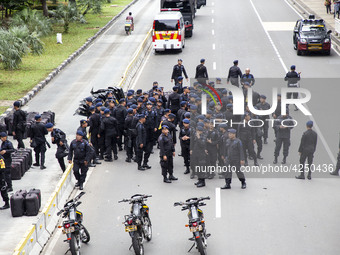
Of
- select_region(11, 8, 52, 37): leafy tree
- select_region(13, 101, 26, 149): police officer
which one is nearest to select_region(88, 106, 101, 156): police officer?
select_region(13, 101, 26, 149): police officer

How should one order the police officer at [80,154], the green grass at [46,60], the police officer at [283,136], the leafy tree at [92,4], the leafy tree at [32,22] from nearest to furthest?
the police officer at [80,154], the police officer at [283,136], the green grass at [46,60], the leafy tree at [32,22], the leafy tree at [92,4]

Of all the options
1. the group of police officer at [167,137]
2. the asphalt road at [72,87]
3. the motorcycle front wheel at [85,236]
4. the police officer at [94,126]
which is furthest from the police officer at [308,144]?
the asphalt road at [72,87]

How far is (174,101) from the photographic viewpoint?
74.2 feet

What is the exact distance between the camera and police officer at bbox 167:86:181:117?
22.6 m

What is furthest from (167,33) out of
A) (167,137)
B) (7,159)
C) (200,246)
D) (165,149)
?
(200,246)

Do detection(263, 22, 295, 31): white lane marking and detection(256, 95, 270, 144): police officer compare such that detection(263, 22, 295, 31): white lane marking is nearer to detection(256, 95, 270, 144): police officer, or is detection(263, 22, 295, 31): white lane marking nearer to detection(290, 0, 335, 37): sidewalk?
detection(290, 0, 335, 37): sidewalk

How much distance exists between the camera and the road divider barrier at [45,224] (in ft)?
42.4

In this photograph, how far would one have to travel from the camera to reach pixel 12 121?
2269 cm

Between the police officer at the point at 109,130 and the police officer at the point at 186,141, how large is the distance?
7.56 feet

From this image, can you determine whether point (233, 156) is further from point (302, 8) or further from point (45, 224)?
point (302, 8)

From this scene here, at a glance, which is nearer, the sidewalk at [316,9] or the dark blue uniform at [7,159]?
the dark blue uniform at [7,159]

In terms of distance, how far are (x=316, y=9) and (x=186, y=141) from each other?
3867cm

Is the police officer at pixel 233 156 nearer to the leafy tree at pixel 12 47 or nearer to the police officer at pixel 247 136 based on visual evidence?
the police officer at pixel 247 136

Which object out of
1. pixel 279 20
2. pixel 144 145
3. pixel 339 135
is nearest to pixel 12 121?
pixel 144 145
